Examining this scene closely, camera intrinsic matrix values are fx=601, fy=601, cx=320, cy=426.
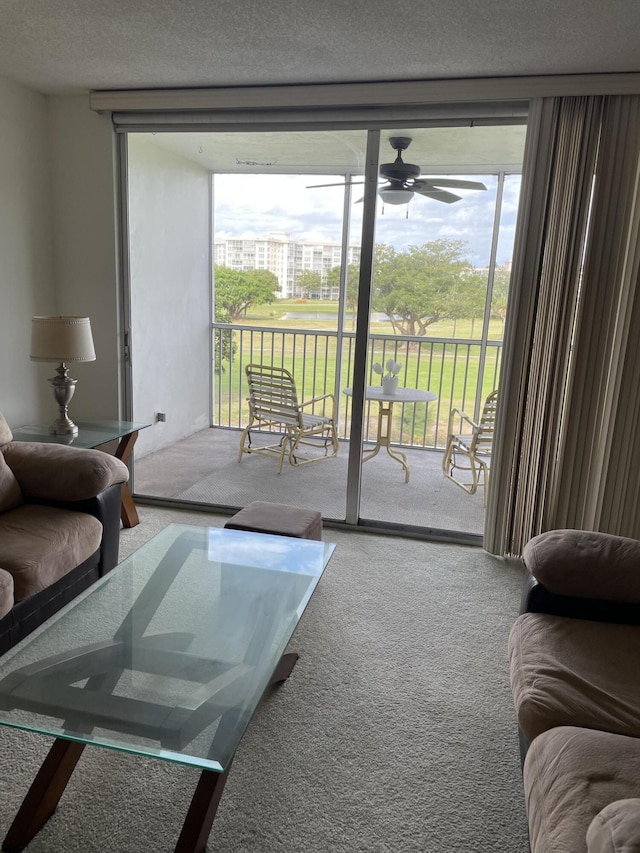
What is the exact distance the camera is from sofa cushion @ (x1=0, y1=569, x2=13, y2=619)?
1938mm

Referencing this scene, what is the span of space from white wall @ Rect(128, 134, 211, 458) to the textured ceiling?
1455 millimetres

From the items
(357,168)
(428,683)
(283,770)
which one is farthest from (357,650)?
(357,168)

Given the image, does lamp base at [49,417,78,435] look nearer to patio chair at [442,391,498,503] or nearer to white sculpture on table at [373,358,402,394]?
white sculpture on table at [373,358,402,394]

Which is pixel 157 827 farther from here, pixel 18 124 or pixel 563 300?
pixel 18 124

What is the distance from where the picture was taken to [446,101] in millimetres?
2881

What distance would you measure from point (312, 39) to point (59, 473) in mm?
2077

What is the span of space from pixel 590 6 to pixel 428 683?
243 centimetres

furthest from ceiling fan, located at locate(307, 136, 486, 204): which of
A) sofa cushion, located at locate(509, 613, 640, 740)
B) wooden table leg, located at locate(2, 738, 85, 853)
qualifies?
wooden table leg, located at locate(2, 738, 85, 853)

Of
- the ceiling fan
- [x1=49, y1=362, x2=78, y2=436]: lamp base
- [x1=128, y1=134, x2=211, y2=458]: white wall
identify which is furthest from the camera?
[x1=128, y1=134, x2=211, y2=458]: white wall

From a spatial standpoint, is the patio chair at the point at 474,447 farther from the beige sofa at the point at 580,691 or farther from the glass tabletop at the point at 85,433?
the glass tabletop at the point at 85,433

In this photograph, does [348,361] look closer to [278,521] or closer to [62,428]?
[62,428]

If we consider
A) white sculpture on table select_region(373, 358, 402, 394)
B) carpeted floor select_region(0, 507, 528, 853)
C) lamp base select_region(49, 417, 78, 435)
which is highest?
white sculpture on table select_region(373, 358, 402, 394)

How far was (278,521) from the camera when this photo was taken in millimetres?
2727

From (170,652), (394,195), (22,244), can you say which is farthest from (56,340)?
(394,195)
